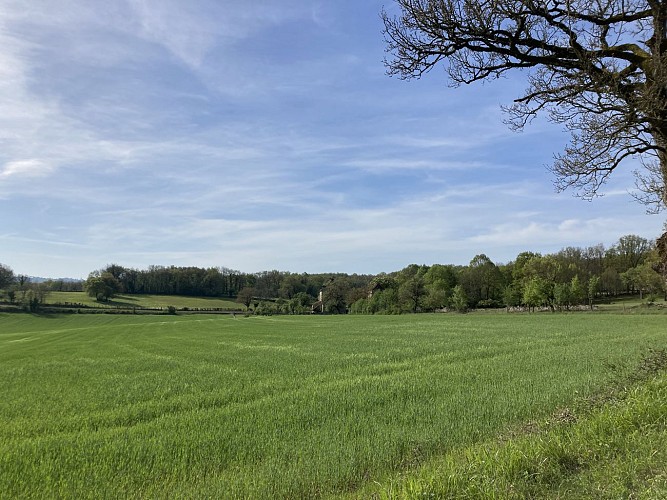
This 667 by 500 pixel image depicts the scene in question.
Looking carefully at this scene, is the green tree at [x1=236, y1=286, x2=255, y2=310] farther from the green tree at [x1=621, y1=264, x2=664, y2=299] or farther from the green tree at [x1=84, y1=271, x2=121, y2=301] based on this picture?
the green tree at [x1=621, y1=264, x2=664, y2=299]

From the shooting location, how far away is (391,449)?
23.9 feet

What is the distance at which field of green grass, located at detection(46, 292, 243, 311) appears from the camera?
405 feet

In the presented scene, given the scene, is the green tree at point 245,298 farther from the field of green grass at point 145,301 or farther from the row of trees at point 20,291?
the row of trees at point 20,291

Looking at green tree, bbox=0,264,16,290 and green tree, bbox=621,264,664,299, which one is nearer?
green tree, bbox=621,264,664,299

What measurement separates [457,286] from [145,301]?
95926mm

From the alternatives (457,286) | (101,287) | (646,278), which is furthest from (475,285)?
(101,287)

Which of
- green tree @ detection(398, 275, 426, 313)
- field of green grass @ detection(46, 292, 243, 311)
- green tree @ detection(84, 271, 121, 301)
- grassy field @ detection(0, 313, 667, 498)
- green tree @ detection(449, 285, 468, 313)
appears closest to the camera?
grassy field @ detection(0, 313, 667, 498)

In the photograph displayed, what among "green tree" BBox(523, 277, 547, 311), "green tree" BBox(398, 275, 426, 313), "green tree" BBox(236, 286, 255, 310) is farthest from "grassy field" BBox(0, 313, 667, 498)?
"green tree" BBox(236, 286, 255, 310)

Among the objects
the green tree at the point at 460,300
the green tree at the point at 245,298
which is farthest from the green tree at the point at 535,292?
the green tree at the point at 245,298

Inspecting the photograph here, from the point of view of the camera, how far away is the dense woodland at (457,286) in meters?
82.7

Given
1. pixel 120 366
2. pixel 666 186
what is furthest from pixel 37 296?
pixel 666 186

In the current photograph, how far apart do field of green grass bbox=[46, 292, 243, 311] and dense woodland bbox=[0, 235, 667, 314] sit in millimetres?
3262

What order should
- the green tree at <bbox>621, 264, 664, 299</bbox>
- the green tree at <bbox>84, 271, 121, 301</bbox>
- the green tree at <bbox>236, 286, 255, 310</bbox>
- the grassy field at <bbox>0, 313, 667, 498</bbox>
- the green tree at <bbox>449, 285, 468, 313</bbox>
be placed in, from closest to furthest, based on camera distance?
the grassy field at <bbox>0, 313, 667, 498</bbox> < the green tree at <bbox>621, 264, 664, 299</bbox> < the green tree at <bbox>449, 285, 468, 313</bbox> < the green tree at <bbox>84, 271, 121, 301</bbox> < the green tree at <bbox>236, 286, 255, 310</bbox>

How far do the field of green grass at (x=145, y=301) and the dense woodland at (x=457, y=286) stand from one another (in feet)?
10.7
